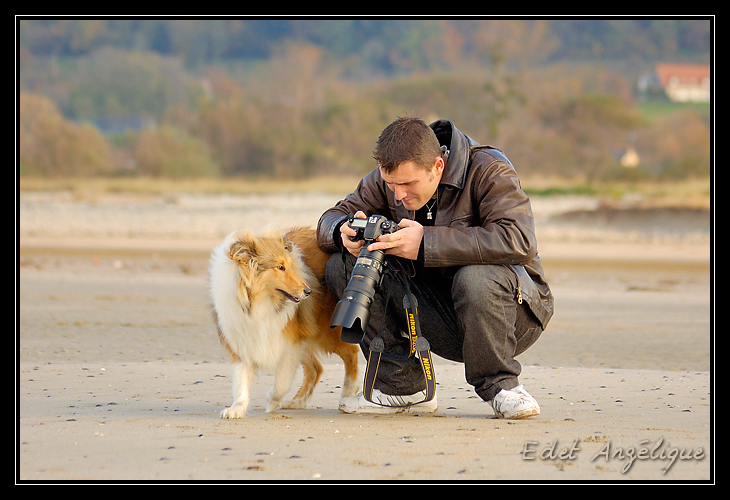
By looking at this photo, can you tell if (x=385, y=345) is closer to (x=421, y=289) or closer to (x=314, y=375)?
(x=421, y=289)

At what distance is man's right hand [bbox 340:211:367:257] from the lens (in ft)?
13.1

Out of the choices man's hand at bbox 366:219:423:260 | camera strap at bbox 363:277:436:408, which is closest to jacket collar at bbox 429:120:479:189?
man's hand at bbox 366:219:423:260

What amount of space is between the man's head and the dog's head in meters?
0.80

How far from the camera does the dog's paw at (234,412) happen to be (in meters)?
4.10

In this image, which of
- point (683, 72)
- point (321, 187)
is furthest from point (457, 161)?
point (683, 72)

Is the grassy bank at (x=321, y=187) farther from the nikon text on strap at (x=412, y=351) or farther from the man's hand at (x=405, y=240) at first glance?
the man's hand at (x=405, y=240)

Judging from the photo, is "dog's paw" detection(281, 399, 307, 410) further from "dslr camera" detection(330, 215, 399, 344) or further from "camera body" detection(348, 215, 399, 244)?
"camera body" detection(348, 215, 399, 244)

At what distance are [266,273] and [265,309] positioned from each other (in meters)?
0.20

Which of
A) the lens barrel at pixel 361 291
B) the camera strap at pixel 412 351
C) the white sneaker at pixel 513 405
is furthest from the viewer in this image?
the camera strap at pixel 412 351

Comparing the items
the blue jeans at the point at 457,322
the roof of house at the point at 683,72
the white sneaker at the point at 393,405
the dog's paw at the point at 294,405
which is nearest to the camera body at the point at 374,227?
the blue jeans at the point at 457,322

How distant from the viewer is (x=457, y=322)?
415 cm

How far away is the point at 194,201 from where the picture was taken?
2344cm

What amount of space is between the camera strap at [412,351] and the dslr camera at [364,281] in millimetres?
240

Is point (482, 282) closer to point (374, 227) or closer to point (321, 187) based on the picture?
point (374, 227)
